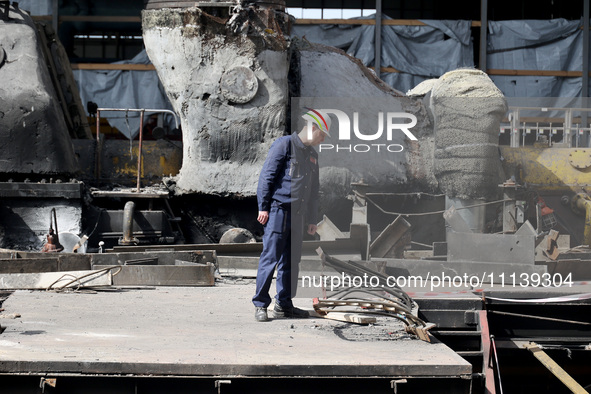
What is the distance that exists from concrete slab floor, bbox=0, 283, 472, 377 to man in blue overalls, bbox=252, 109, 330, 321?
22 centimetres

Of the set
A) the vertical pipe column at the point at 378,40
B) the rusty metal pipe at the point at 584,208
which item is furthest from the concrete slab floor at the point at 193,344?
the vertical pipe column at the point at 378,40

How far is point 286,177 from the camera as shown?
21.4ft

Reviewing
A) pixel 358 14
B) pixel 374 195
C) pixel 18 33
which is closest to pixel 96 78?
pixel 358 14

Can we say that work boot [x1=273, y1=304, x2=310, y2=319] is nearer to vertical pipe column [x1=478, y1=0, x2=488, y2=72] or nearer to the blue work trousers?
the blue work trousers

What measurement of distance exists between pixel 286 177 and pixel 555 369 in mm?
2331

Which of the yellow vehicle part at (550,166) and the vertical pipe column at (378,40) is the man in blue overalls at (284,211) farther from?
the vertical pipe column at (378,40)

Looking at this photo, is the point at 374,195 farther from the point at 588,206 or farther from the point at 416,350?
the point at 416,350

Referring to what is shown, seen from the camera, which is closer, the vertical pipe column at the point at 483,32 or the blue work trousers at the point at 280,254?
the blue work trousers at the point at 280,254

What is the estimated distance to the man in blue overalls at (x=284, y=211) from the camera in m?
6.40

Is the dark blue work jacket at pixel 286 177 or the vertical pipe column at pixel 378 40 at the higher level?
the vertical pipe column at pixel 378 40

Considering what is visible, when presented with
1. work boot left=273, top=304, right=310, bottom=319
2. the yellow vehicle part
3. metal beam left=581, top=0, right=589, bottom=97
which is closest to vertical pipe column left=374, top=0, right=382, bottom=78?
metal beam left=581, top=0, right=589, bottom=97

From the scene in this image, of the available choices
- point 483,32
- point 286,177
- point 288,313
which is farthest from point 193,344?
point 483,32

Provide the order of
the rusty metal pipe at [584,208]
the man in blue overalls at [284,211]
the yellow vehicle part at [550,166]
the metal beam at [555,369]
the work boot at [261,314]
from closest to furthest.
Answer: the metal beam at [555,369] → the work boot at [261,314] → the man in blue overalls at [284,211] → the rusty metal pipe at [584,208] → the yellow vehicle part at [550,166]

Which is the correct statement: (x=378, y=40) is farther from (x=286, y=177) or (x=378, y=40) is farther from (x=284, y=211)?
(x=284, y=211)
